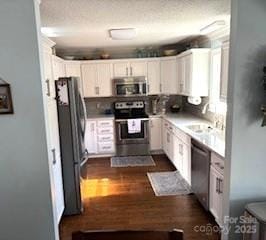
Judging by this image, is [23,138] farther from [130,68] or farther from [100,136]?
[130,68]

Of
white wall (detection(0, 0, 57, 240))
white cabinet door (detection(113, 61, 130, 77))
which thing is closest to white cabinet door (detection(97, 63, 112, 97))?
white cabinet door (detection(113, 61, 130, 77))

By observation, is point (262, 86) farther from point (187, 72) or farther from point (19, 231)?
point (187, 72)

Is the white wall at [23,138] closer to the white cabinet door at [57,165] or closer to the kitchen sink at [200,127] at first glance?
the white cabinet door at [57,165]

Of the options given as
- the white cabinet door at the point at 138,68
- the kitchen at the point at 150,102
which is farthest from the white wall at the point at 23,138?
the white cabinet door at the point at 138,68

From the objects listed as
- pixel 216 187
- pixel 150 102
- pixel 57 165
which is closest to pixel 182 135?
pixel 216 187

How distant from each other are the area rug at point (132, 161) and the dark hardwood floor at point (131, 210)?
0.58 metres

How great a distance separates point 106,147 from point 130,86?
1480mm

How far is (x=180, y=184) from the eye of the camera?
4172 millimetres

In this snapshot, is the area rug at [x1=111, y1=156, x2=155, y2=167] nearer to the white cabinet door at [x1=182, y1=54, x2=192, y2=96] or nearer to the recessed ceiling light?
the white cabinet door at [x1=182, y1=54, x2=192, y2=96]

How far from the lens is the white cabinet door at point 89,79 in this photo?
226 inches

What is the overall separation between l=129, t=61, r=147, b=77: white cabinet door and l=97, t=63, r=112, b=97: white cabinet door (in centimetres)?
49

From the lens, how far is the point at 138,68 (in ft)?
19.1

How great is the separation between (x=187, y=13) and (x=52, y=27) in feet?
5.56

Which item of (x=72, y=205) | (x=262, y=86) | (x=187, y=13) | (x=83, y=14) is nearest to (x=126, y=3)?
(x=83, y=14)
